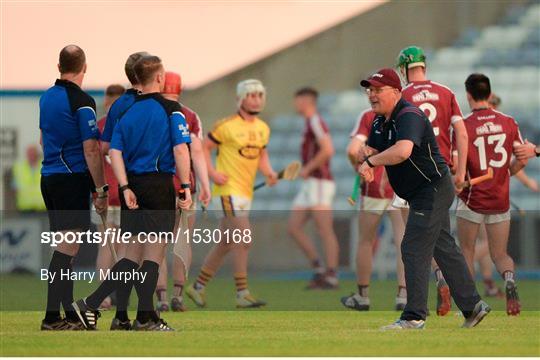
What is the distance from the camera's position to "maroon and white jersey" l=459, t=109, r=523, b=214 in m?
14.7

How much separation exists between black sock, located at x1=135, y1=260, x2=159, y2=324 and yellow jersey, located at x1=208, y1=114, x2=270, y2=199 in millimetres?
4271

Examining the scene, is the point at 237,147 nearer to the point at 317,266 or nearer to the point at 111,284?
the point at 317,266

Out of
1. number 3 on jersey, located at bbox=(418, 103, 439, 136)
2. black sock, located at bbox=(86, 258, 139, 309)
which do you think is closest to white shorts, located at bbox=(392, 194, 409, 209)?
number 3 on jersey, located at bbox=(418, 103, 439, 136)

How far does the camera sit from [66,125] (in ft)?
40.8

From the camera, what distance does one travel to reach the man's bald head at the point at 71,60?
487 inches

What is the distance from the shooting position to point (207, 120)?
30.7 meters

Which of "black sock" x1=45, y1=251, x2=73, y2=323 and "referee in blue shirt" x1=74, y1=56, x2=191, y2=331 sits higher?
"referee in blue shirt" x1=74, y1=56, x2=191, y2=331

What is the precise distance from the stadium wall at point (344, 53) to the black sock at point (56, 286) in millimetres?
18563

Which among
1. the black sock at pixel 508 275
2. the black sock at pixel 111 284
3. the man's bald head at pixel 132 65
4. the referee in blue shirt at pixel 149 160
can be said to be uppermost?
the man's bald head at pixel 132 65

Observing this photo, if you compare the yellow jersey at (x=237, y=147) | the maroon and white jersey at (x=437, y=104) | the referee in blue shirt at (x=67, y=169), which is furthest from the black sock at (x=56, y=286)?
the yellow jersey at (x=237, y=147)

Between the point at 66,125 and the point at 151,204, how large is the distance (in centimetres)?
95

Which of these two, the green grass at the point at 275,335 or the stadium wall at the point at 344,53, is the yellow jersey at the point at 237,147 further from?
the stadium wall at the point at 344,53

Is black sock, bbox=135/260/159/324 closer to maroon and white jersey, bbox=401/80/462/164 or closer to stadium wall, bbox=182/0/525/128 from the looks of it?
maroon and white jersey, bbox=401/80/462/164

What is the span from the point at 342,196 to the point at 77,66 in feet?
51.3
